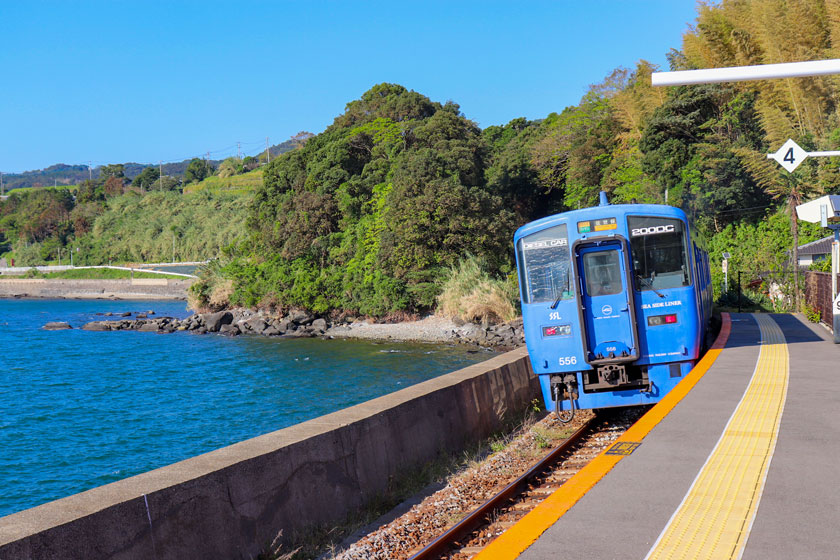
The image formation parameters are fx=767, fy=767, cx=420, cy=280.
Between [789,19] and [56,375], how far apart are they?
36393 mm

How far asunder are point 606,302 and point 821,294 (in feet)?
37.5

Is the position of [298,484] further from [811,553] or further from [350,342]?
[350,342]

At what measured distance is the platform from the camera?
15.5 ft

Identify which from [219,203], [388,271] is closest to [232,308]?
[388,271]

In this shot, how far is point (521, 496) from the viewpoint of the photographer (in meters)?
8.35

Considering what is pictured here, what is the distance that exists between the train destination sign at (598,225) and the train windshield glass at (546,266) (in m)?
0.27

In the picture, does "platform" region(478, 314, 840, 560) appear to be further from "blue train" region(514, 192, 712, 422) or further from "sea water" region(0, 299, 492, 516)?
"sea water" region(0, 299, 492, 516)

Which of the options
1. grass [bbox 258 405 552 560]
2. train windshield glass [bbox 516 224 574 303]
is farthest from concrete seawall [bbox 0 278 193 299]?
grass [bbox 258 405 552 560]

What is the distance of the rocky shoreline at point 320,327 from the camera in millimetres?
39844

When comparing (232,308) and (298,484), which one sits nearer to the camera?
(298,484)

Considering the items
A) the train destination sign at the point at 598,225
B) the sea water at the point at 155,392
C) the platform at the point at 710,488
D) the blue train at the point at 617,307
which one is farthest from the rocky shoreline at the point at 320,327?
the platform at the point at 710,488

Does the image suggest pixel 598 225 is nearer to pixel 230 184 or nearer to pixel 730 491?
pixel 730 491

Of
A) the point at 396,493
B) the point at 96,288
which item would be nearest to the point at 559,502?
the point at 396,493

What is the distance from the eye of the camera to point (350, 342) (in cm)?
4209
